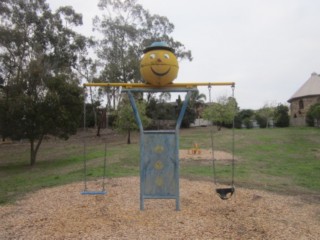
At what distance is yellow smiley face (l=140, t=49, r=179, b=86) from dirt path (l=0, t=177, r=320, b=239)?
8.23ft

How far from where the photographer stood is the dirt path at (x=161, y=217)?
16.5 feet

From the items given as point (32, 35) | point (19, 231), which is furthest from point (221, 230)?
point (32, 35)

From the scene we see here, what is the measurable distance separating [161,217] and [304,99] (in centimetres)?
4150

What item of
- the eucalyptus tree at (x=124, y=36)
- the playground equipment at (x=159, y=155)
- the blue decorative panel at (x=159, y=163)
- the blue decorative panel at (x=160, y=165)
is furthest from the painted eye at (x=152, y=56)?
the eucalyptus tree at (x=124, y=36)

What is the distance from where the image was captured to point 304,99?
42469 mm

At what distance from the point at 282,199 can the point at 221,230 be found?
2.75m

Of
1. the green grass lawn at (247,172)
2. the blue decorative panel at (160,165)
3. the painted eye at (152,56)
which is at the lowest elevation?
the green grass lawn at (247,172)

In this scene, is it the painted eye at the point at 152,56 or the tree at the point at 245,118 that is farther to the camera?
the tree at the point at 245,118

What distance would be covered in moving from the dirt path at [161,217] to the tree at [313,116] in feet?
99.2

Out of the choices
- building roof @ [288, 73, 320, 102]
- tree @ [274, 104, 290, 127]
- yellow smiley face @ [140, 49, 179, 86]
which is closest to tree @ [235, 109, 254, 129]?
tree @ [274, 104, 290, 127]

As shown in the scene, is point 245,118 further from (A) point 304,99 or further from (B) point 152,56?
(B) point 152,56

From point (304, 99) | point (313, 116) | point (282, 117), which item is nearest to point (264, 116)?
point (282, 117)

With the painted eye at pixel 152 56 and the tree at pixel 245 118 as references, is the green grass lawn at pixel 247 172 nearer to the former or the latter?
the painted eye at pixel 152 56

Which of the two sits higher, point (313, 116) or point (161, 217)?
point (313, 116)
